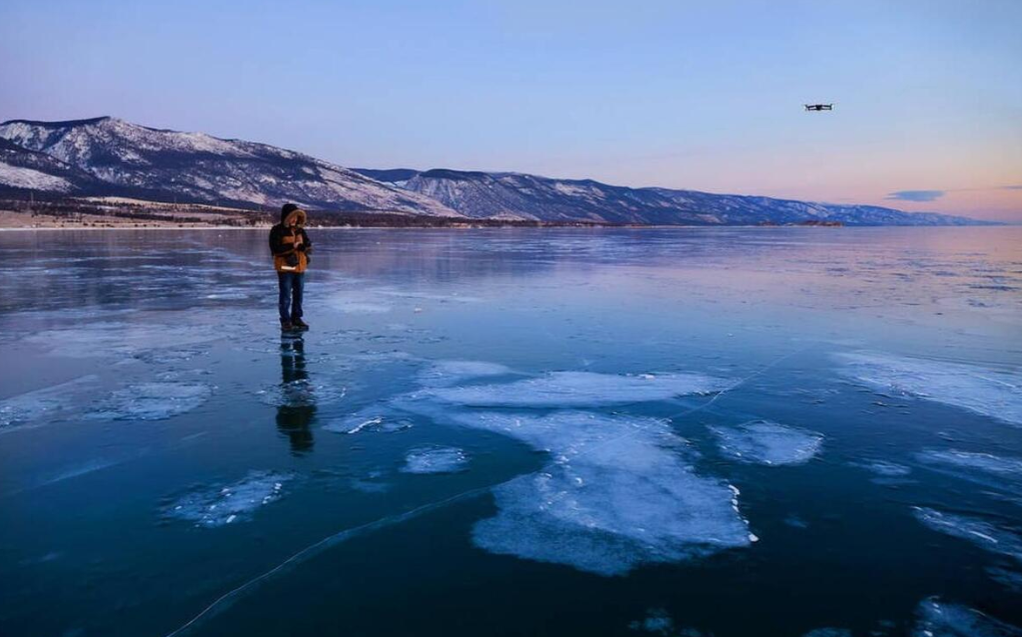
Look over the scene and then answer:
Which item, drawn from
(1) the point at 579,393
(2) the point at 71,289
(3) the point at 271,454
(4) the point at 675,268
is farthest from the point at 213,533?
(4) the point at 675,268

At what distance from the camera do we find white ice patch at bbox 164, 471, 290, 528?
420 centimetres

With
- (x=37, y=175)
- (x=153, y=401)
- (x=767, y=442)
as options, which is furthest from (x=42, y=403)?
(x=37, y=175)

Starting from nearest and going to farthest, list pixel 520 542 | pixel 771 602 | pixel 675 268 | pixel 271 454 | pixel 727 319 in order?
pixel 771 602 → pixel 520 542 → pixel 271 454 → pixel 727 319 → pixel 675 268

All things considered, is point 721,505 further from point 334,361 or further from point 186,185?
point 186,185

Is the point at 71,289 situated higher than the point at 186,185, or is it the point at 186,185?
the point at 186,185

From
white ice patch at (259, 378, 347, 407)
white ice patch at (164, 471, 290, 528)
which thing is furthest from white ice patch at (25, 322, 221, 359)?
→ white ice patch at (164, 471, 290, 528)

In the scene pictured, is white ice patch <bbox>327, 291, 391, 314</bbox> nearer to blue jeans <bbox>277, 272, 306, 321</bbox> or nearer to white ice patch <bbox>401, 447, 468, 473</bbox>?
blue jeans <bbox>277, 272, 306, 321</bbox>

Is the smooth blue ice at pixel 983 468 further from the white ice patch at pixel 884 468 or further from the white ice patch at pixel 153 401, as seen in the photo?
the white ice patch at pixel 153 401

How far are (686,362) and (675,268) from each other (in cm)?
1707

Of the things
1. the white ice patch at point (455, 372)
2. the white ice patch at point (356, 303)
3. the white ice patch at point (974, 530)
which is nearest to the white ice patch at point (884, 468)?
the white ice patch at point (974, 530)

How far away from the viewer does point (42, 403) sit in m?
6.59

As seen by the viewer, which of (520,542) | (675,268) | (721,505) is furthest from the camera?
(675,268)

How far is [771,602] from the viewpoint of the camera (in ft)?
10.9

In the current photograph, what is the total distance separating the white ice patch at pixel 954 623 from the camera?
310cm
